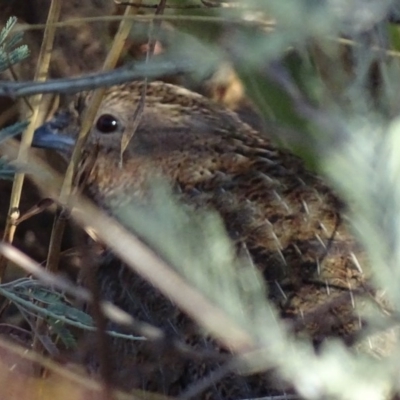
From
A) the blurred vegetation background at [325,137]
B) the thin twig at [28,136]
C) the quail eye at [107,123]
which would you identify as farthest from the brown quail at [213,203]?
the blurred vegetation background at [325,137]

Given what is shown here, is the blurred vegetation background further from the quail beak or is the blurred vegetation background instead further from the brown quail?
the quail beak

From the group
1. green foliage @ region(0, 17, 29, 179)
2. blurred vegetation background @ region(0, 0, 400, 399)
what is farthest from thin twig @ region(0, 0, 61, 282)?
blurred vegetation background @ region(0, 0, 400, 399)

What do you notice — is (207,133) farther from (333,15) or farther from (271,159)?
(333,15)

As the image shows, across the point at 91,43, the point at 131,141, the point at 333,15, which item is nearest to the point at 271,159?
the point at 131,141

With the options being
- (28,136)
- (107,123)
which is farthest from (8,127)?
(107,123)

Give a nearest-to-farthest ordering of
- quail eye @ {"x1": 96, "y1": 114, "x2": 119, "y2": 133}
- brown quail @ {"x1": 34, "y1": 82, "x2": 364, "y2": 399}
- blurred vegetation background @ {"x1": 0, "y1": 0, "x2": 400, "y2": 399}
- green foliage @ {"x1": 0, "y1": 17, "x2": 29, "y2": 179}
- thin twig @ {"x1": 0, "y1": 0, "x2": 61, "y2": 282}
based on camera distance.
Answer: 1. blurred vegetation background @ {"x1": 0, "y1": 0, "x2": 400, "y2": 399}
2. green foliage @ {"x1": 0, "y1": 17, "x2": 29, "y2": 179}
3. brown quail @ {"x1": 34, "y1": 82, "x2": 364, "y2": 399}
4. thin twig @ {"x1": 0, "y1": 0, "x2": 61, "y2": 282}
5. quail eye @ {"x1": 96, "y1": 114, "x2": 119, "y2": 133}

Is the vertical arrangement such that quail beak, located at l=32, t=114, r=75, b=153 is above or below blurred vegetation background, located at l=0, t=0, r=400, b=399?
below

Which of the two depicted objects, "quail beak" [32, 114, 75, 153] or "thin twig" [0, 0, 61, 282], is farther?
"quail beak" [32, 114, 75, 153]

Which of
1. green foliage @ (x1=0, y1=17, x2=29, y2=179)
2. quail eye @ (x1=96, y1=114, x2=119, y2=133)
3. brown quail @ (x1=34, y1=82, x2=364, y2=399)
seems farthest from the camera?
quail eye @ (x1=96, y1=114, x2=119, y2=133)

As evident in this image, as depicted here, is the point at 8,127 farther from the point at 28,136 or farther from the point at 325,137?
the point at 325,137
